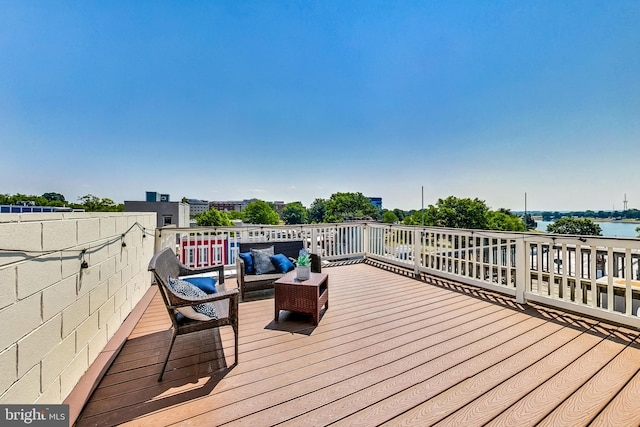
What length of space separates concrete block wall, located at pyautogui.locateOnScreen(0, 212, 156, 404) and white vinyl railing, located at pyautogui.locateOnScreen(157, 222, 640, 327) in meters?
2.40

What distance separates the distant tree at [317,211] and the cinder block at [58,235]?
184 ft


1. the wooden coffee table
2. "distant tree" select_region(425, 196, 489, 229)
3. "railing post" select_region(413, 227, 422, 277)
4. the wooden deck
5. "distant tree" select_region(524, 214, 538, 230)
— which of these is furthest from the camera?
"distant tree" select_region(524, 214, 538, 230)

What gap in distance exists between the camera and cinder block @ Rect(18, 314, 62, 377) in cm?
120

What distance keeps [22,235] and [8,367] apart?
60cm

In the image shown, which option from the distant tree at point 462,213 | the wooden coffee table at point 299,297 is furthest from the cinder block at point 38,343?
the distant tree at point 462,213

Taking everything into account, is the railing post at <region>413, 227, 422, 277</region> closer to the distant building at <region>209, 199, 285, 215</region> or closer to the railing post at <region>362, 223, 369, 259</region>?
the railing post at <region>362, 223, 369, 259</region>

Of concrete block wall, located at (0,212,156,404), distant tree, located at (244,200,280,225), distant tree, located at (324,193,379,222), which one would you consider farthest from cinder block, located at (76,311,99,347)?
distant tree, located at (244,200,280,225)

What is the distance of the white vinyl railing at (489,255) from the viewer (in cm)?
293

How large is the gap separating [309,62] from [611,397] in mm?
7955

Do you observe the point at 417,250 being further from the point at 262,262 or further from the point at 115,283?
the point at 115,283

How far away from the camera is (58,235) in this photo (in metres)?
1.54

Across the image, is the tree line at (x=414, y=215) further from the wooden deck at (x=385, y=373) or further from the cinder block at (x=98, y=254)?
the cinder block at (x=98, y=254)

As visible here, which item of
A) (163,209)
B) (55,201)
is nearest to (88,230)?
(55,201)

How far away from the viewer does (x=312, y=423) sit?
4.71ft
